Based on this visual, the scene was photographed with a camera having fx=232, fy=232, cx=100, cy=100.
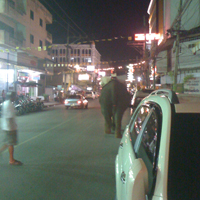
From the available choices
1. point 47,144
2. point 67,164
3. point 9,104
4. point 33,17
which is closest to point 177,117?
point 67,164

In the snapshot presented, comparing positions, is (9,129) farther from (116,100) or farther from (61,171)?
(116,100)

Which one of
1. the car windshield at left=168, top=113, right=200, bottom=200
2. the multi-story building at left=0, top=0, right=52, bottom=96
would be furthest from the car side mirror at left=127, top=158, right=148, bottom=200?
the multi-story building at left=0, top=0, right=52, bottom=96

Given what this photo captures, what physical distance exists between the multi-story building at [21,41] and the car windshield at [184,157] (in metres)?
22.0

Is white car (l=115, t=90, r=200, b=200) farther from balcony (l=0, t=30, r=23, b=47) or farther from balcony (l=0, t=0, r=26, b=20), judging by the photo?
balcony (l=0, t=0, r=26, b=20)

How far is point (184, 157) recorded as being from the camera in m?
1.86

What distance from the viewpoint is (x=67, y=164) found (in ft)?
18.0

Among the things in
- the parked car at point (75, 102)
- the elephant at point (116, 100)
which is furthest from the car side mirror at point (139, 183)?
the parked car at point (75, 102)

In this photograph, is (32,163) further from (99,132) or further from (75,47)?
(75,47)

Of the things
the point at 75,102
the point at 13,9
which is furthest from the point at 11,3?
the point at 75,102

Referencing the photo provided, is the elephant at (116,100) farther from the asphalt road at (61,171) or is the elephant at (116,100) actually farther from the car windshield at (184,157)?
the car windshield at (184,157)

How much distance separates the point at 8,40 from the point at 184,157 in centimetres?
2416

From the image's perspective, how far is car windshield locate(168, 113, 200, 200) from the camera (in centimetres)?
171

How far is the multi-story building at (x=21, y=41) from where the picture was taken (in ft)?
76.4

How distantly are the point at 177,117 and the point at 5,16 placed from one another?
25.4 m
